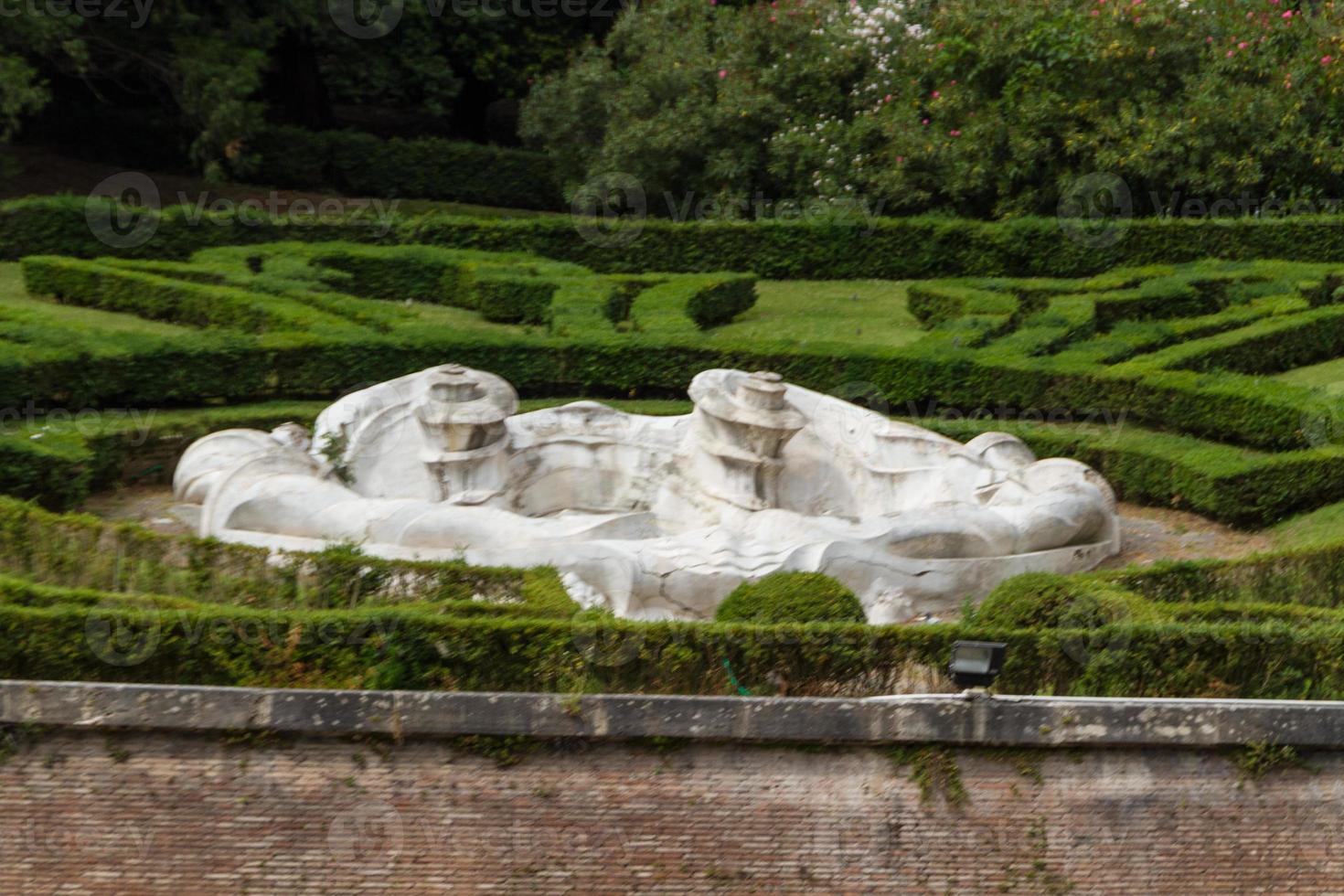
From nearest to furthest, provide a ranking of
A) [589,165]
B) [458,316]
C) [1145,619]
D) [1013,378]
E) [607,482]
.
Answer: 1. [1145,619]
2. [607,482]
3. [1013,378]
4. [458,316]
5. [589,165]

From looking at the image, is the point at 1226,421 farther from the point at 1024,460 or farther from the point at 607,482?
the point at 607,482

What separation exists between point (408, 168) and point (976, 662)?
27165mm

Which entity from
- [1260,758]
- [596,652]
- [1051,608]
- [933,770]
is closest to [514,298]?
[1051,608]

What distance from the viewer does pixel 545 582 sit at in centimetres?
1304

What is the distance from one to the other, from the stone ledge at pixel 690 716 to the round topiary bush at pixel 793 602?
1.21 meters

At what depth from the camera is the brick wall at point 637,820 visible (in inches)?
447

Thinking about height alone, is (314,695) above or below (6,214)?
below

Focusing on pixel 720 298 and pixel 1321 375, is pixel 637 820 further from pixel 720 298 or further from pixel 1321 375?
pixel 720 298

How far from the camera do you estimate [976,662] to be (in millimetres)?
11078

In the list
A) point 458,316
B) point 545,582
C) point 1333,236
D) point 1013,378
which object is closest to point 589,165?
point 458,316

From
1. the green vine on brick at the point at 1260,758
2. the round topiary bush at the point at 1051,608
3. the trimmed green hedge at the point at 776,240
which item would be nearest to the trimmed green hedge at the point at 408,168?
the trimmed green hedge at the point at 776,240

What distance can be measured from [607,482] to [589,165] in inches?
733

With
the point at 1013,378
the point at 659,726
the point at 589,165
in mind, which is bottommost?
the point at 659,726

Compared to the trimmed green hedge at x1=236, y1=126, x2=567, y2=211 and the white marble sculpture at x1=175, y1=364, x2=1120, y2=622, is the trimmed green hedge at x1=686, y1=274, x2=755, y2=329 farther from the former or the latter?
the trimmed green hedge at x1=236, y1=126, x2=567, y2=211
